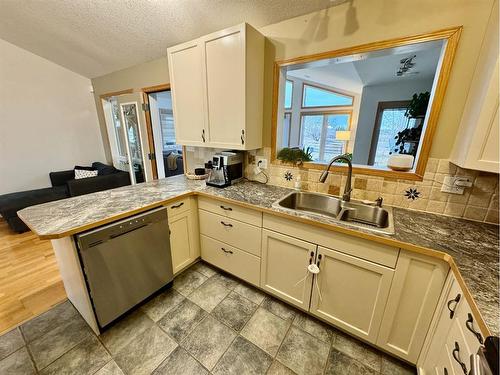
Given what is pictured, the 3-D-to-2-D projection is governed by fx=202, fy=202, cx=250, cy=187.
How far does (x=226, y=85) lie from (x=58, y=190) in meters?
3.51

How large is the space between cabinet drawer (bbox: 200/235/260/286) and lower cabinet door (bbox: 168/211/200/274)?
0.10 meters

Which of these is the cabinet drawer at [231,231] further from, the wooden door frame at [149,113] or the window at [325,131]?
the window at [325,131]

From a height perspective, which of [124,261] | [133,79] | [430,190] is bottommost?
[124,261]

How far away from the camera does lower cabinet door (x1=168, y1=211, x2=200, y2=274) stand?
6.06ft

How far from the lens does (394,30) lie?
1.34m

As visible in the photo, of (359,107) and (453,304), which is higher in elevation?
(359,107)

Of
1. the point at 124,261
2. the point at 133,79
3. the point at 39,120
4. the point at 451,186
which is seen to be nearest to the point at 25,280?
the point at 124,261

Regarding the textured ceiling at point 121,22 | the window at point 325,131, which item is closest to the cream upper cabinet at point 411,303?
the textured ceiling at point 121,22

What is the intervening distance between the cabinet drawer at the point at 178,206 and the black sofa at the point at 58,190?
239 cm

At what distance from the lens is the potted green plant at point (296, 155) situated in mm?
1895

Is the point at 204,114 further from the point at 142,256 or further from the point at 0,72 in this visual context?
the point at 0,72

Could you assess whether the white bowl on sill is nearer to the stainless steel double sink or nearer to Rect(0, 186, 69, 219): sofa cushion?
the stainless steel double sink

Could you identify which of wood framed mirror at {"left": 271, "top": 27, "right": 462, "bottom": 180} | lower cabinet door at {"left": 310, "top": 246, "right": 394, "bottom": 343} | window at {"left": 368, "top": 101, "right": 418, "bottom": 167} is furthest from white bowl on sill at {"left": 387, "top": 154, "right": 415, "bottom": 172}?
window at {"left": 368, "top": 101, "right": 418, "bottom": 167}

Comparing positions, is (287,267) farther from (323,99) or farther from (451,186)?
(323,99)
